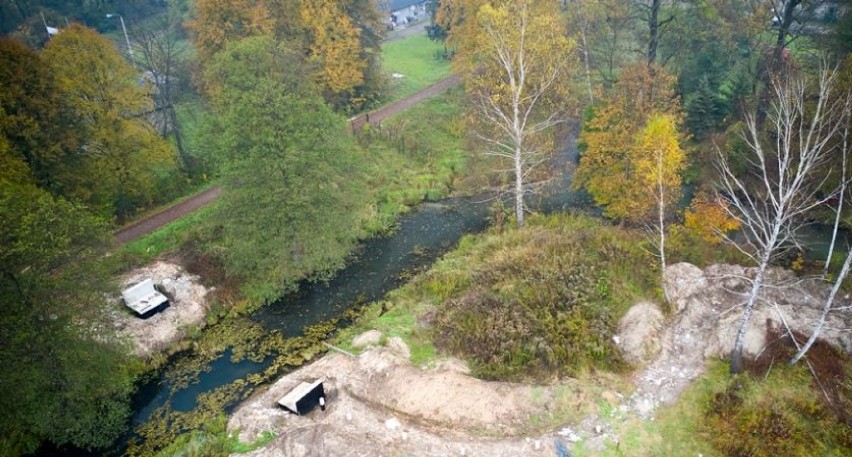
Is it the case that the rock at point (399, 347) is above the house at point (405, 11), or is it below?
below

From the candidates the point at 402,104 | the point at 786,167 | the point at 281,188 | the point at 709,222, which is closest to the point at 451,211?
the point at 281,188

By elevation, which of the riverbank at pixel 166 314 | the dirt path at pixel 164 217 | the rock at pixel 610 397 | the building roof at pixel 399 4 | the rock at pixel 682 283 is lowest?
the rock at pixel 610 397

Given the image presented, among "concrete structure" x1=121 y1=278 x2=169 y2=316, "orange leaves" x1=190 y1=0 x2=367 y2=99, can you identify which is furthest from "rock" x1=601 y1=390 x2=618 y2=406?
"orange leaves" x1=190 y1=0 x2=367 y2=99

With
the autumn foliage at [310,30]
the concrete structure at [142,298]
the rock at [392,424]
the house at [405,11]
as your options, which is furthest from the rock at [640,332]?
the house at [405,11]

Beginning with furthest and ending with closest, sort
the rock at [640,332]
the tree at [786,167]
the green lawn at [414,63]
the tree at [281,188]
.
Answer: the green lawn at [414,63]
the tree at [281,188]
the rock at [640,332]
the tree at [786,167]

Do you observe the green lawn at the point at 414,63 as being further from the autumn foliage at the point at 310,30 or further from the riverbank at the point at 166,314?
the riverbank at the point at 166,314

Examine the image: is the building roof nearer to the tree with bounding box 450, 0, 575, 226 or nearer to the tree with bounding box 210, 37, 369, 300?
the tree with bounding box 450, 0, 575, 226

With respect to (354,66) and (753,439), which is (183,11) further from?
(753,439)
